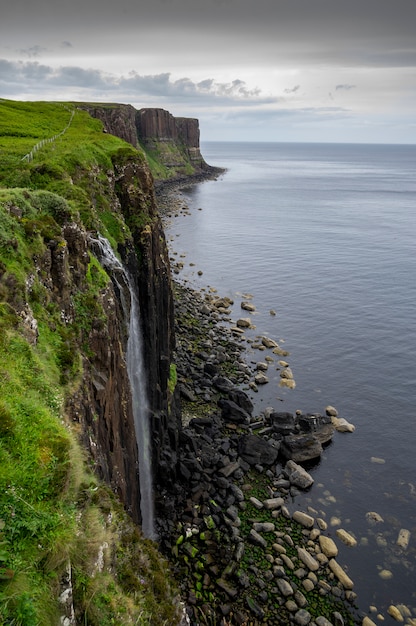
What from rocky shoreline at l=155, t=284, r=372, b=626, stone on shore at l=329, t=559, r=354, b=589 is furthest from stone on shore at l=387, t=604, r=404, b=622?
stone on shore at l=329, t=559, r=354, b=589

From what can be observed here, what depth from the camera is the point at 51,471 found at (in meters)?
10.4

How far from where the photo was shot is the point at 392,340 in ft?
191

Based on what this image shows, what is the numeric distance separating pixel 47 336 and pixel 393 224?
411 ft

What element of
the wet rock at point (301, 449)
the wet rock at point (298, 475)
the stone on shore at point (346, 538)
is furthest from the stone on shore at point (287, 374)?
the stone on shore at point (346, 538)

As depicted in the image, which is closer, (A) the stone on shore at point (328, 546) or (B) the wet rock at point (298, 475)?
(A) the stone on shore at point (328, 546)

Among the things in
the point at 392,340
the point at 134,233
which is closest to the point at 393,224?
the point at 392,340

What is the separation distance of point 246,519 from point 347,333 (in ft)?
116

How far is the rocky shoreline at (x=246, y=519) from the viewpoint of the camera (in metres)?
25.5

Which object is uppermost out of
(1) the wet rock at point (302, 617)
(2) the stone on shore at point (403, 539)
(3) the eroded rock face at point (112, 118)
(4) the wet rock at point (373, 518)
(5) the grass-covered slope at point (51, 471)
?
(3) the eroded rock face at point (112, 118)

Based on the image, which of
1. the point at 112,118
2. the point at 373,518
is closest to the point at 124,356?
the point at 373,518

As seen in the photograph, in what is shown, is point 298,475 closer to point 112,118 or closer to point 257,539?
point 257,539

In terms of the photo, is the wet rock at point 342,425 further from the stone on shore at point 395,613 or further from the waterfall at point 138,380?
the waterfall at point 138,380

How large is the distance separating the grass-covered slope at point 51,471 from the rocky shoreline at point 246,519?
451 inches

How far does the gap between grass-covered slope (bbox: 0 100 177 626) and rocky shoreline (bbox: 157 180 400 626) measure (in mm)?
11452
